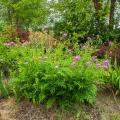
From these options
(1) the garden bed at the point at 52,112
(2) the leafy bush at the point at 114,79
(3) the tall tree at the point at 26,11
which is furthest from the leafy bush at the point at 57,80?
(3) the tall tree at the point at 26,11

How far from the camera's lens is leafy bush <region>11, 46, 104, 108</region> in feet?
13.7

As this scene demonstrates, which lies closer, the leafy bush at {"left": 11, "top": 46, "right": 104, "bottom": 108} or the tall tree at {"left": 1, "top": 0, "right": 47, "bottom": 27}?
the leafy bush at {"left": 11, "top": 46, "right": 104, "bottom": 108}

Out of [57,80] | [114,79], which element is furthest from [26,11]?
[57,80]

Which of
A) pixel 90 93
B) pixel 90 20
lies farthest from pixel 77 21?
pixel 90 93

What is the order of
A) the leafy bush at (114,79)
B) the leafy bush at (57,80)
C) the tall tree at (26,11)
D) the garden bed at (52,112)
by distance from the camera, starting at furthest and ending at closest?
the tall tree at (26,11) < the leafy bush at (114,79) < the garden bed at (52,112) < the leafy bush at (57,80)

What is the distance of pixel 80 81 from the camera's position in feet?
13.9

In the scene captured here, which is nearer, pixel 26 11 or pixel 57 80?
pixel 57 80

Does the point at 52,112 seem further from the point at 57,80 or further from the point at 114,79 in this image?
the point at 114,79

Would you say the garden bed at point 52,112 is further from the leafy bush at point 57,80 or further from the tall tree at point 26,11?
the tall tree at point 26,11

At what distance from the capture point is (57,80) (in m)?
4.16

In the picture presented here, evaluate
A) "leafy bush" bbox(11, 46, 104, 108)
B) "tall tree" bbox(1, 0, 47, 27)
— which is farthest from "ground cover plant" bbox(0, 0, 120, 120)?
"tall tree" bbox(1, 0, 47, 27)

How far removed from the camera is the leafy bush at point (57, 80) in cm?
418

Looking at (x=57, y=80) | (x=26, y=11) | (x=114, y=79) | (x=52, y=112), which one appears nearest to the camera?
(x=57, y=80)

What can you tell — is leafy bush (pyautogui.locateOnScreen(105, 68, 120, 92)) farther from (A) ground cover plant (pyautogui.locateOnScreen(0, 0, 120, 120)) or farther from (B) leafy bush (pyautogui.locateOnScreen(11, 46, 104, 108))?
(B) leafy bush (pyautogui.locateOnScreen(11, 46, 104, 108))
